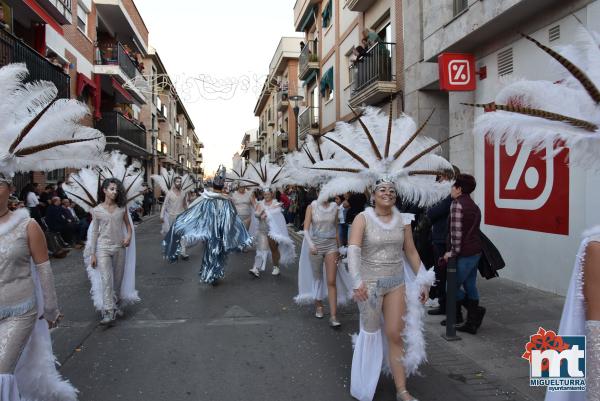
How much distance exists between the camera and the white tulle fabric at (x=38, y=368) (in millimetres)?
3191

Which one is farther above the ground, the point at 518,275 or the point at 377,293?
the point at 377,293

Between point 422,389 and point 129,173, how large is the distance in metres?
6.21

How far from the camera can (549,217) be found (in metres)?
7.41

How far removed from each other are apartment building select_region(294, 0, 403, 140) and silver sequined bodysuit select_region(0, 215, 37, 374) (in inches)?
252

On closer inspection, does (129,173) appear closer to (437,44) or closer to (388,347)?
(388,347)

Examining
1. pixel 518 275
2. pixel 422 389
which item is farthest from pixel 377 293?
pixel 518 275

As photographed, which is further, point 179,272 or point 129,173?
point 179,272

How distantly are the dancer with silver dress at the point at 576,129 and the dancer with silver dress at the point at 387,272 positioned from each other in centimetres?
144

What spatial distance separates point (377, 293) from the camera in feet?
12.6

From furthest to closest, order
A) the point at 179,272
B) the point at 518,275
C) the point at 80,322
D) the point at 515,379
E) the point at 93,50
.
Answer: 1. the point at 93,50
2. the point at 179,272
3. the point at 518,275
4. the point at 80,322
5. the point at 515,379

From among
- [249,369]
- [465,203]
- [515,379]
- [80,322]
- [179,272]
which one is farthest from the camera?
[179,272]

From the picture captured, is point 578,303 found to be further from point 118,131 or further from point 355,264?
point 118,131

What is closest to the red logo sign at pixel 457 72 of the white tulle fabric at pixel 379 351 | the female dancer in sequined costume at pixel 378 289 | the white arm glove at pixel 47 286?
the female dancer in sequined costume at pixel 378 289

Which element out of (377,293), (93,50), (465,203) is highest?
(93,50)
